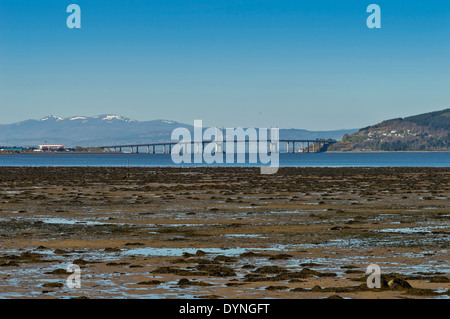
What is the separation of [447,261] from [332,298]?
5.44 metres

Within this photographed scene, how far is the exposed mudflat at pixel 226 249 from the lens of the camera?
13.9 meters

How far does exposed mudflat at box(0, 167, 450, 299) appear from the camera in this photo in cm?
1386

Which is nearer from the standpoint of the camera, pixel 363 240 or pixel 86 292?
pixel 86 292

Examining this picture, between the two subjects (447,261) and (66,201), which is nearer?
(447,261)

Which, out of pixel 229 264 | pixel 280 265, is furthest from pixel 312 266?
pixel 229 264

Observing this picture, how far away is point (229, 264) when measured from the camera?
1683 cm

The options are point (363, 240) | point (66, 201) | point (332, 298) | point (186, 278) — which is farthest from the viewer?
point (66, 201)

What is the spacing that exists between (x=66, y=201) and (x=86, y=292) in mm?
25471

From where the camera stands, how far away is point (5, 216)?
29.1 metres

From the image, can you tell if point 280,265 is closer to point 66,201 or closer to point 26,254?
point 26,254

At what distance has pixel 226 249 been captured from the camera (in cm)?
1948

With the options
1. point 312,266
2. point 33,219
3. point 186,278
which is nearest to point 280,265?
point 312,266

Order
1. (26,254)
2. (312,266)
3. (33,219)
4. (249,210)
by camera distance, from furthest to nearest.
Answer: (249,210) < (33,219) < (26,254) < (312,266)

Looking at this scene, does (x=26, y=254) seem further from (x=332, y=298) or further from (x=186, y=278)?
(x=332, y=298)
